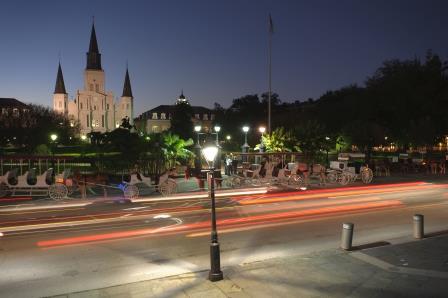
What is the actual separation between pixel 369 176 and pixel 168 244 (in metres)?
18.4

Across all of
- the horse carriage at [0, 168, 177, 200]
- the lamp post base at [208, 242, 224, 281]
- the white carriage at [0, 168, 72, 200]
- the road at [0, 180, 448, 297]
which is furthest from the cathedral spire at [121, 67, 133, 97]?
the lamp post base at [208, 242, 224, 281]

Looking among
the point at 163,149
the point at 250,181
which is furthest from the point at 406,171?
the point at 163,149

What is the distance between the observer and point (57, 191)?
61.9 feet

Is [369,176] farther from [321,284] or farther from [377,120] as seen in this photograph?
[377,120]

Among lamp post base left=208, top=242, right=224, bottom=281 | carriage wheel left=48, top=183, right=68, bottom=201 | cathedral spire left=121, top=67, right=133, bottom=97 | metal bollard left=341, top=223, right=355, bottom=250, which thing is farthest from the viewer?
cathedral spire left=121, top=67, right=133, bottom=97

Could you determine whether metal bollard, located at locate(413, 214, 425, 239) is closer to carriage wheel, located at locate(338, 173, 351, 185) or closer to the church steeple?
Result: carriage wheel, located at locate(338, 173, 351, 185)

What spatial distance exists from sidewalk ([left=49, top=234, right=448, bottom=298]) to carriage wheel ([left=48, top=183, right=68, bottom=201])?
12.4m

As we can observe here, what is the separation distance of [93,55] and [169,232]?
361ft

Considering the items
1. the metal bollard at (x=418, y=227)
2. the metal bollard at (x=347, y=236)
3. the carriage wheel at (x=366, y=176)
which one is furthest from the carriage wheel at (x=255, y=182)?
the metal bollard at (x=347, y=236)

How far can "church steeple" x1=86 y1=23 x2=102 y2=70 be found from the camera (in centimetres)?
11104

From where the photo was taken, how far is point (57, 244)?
434 inches

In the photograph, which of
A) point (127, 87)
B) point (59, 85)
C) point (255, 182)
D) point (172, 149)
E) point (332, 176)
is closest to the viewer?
point (255, 182)

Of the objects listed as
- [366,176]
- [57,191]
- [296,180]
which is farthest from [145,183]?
[366,176]

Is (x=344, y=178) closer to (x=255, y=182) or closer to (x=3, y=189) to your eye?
(x=255, y=182)
